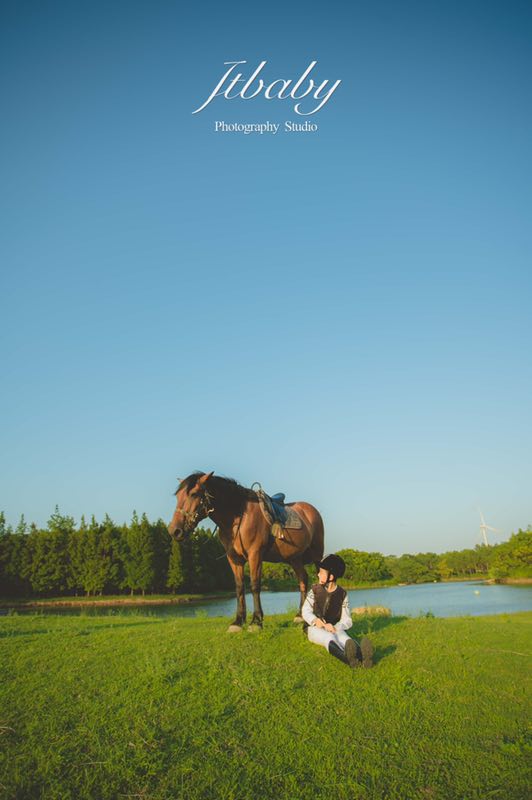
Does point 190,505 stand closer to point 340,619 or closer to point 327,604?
point 327,604

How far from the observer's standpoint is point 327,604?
5.84 meters

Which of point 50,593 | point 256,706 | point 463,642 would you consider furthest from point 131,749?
point 50,593

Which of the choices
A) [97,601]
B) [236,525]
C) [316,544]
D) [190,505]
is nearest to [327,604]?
[236,525]

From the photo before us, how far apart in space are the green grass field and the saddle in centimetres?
198

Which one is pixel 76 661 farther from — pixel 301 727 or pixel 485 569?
pixel 485 569

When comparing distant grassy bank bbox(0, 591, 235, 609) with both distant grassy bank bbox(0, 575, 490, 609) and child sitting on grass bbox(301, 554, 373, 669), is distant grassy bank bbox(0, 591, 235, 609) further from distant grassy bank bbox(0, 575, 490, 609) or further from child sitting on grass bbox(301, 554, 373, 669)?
child sitting on grass bbox(301, 554, 373, 669)

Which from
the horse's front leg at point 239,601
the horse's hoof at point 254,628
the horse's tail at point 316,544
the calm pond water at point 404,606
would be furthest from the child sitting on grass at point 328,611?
the calm pond water at point 404,606

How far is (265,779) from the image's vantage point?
2859mm

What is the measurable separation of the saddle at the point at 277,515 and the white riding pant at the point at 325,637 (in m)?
2.16

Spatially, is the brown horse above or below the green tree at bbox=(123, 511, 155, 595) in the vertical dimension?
above

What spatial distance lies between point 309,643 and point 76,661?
2.86 meters

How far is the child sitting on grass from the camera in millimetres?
5391

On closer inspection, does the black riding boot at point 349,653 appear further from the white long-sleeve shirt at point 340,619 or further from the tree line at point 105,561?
the tree line at point 105,561

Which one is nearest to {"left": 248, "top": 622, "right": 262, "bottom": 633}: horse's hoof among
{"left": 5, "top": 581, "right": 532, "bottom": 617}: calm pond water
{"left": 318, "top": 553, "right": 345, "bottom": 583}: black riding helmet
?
{"left": 318, "top": 553, "right": 345, "bottom": 583}: black riding helmet
